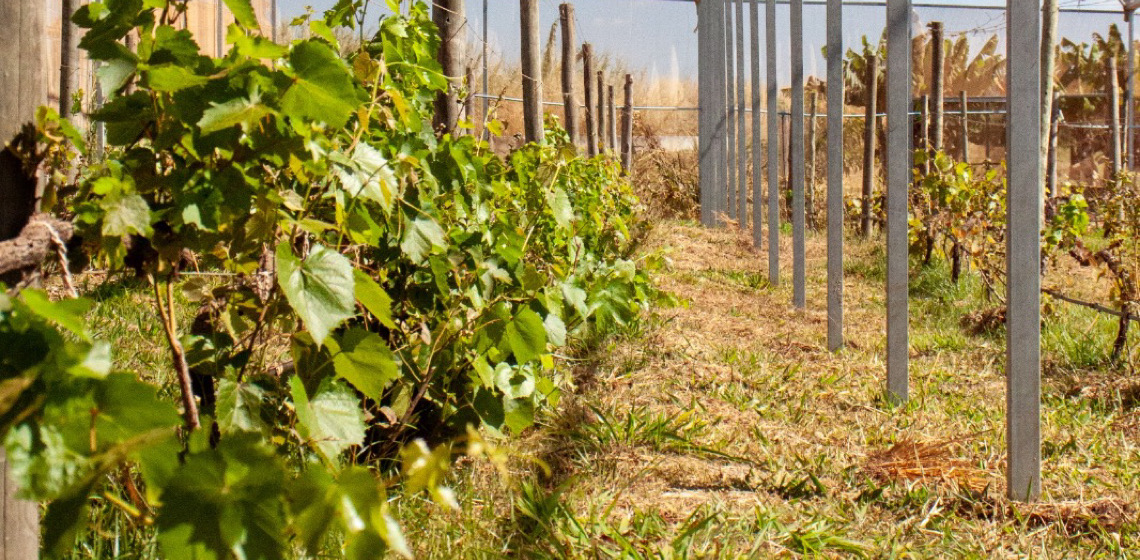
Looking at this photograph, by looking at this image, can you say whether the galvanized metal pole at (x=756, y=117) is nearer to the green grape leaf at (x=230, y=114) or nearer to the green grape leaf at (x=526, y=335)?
the green grape leaf at (x=526, y=335)

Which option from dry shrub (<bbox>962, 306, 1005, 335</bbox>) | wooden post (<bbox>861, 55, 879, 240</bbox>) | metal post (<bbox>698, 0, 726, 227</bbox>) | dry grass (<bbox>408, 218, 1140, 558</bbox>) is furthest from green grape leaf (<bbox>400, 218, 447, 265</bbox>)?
metal post (<bbox>698, 0, 726, 227</bbox>)

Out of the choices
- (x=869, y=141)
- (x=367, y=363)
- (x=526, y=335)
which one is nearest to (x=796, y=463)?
(x=526, y=335)

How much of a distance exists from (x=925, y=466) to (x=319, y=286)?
78.8 inches

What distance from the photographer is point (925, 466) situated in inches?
108

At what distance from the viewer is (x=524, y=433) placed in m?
2.99

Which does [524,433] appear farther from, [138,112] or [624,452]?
[138,112]

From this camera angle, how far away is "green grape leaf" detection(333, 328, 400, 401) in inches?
62.7

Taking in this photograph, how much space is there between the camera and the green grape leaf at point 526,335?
7.08 feet

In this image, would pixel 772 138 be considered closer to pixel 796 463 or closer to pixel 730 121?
pixel 796 463

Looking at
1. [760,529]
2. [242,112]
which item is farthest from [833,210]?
[242,112]

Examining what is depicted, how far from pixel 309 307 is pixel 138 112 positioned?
15.2 inches

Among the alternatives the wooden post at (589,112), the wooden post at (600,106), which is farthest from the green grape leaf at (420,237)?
the wooden post at (600,106)

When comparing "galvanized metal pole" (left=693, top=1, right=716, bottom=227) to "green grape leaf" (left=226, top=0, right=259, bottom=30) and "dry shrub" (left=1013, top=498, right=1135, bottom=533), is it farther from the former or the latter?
"green grape leaf" (left=226, top=0, right=259, bottom=30)

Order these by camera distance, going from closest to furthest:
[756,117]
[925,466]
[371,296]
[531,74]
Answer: [371,296], [925,466], [531,74], [756,117]
